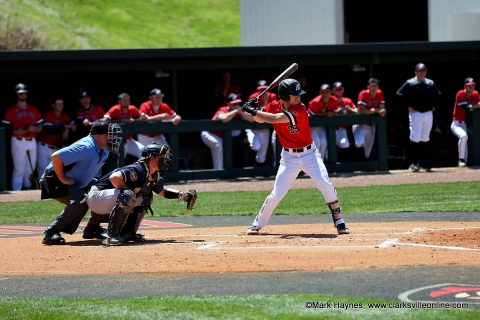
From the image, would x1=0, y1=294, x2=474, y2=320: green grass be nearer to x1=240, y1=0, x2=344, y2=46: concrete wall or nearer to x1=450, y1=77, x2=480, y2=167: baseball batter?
x1=450, y1=77, x2=480, y2=167: baseball batter

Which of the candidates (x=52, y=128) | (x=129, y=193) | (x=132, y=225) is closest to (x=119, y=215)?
(x=129, y=193)

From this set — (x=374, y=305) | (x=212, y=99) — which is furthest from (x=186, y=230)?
(x=212, y=99)

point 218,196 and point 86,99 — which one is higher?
point 86,99

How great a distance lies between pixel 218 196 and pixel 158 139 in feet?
8.92

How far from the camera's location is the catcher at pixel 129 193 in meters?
10.1

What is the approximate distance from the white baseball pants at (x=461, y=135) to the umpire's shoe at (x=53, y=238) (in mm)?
10685

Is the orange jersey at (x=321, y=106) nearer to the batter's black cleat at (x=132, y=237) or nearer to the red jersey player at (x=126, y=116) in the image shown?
the red jersey player at (x=126, y=116)

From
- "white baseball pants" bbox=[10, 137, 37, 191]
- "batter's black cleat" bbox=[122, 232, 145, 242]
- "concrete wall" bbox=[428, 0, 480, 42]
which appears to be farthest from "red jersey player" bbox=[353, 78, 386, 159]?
"batter's black cleat" bbox=[122, 232, 145, 242]

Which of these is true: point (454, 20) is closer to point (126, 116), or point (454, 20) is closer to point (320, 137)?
point (320, 137)

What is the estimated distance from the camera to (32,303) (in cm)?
738

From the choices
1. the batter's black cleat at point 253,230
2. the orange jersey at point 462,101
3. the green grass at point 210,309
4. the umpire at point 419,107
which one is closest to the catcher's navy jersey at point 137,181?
the batter's black cleat at point 253,230

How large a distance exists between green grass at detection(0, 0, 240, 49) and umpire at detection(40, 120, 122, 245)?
28849 millimetres

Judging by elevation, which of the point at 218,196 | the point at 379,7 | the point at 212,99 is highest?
the point at 379,7

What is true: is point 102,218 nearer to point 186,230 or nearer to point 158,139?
point 186,230
